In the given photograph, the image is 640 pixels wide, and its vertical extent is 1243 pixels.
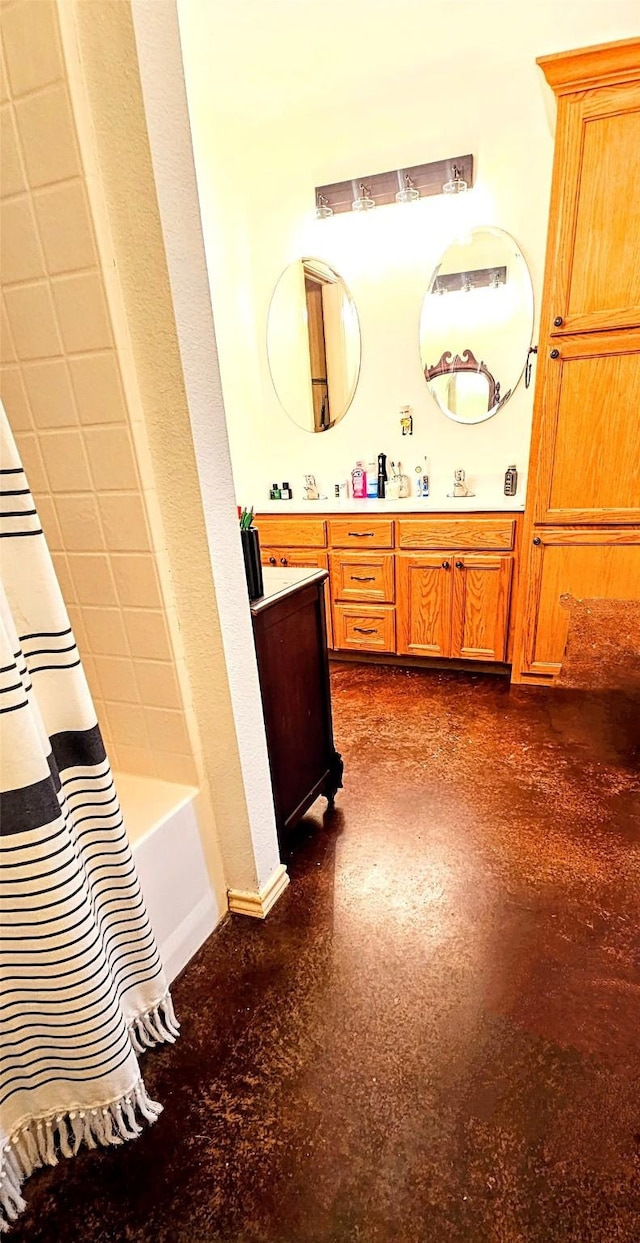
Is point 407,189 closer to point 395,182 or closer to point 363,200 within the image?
point 395,182

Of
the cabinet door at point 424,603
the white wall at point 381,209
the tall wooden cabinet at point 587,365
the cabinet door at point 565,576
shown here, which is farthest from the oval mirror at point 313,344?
the cabinet door at point 565,576

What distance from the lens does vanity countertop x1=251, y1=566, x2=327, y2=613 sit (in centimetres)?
132

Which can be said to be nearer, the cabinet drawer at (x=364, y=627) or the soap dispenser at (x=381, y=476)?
the cabinet drawer at (x=364, y=627)

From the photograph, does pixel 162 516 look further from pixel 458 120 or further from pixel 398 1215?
pixel 458 120

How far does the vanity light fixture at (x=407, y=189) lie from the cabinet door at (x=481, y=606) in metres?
1.69

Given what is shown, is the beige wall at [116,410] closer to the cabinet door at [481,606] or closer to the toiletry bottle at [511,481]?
the cabinet door at [481,606]

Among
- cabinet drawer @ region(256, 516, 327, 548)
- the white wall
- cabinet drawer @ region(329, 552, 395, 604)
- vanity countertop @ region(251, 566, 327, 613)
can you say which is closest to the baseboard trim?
vanity countertop @ region(251, 566, 327, 613)

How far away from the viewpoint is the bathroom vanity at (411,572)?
2.46m

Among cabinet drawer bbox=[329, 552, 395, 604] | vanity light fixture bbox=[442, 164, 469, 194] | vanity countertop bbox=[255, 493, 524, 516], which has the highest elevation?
vanity light fixture bbox=[442, 164, 469, 194]

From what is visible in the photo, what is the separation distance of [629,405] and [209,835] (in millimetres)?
2102

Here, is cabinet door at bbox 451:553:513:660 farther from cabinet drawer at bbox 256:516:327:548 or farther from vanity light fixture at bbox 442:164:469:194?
vanity light fixture at bbox 442:164:469:194

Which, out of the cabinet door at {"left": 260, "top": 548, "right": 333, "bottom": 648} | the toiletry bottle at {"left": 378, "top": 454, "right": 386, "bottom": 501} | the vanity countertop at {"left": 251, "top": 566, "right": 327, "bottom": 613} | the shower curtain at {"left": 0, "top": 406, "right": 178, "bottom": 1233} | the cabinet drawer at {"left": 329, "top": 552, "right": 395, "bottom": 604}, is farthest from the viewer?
the toiletry bottle at {"left": 378, "top": 454, "right": 386, "bottom": 501}

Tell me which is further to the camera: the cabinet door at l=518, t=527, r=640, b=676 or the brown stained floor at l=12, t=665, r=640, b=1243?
the cabinet door at l=518, t=527, r=640, b=676

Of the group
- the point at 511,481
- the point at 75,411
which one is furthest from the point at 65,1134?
the point at 511,481
